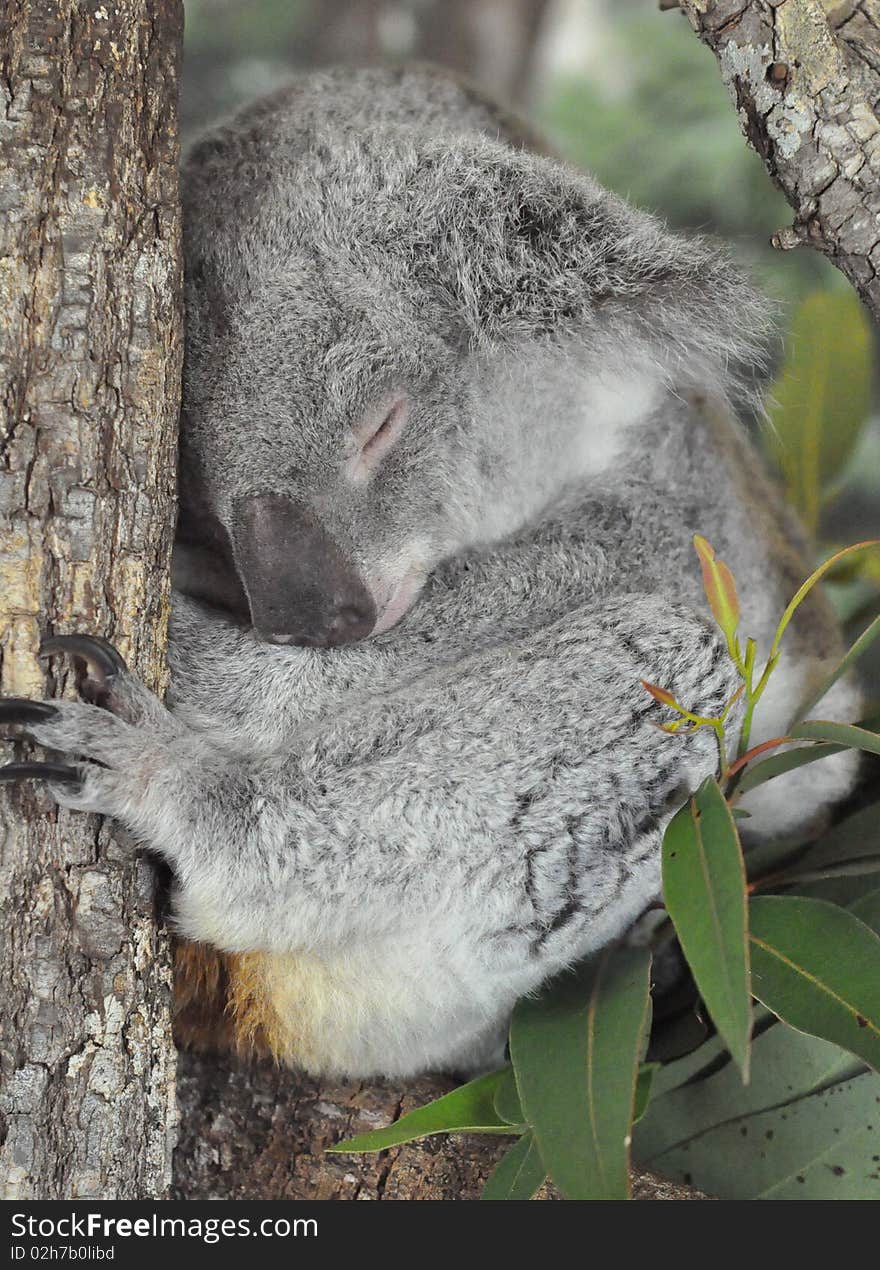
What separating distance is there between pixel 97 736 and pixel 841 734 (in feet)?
3.12

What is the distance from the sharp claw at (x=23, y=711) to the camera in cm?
125

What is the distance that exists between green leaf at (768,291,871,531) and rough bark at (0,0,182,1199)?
1535 mm

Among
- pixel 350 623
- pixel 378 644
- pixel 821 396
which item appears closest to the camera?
pixel 350 623

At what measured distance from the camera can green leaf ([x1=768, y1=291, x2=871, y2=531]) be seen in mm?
2521

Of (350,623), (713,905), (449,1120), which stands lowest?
(449,1120)

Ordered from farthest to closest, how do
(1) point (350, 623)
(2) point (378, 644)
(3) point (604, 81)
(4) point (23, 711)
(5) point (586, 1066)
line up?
1. (3) point (604, 81)
2. (2) point (378, 644)
3. (1) point (350, 623)
4. (5) point (586, 1066)
5. (4) point (23, 711)

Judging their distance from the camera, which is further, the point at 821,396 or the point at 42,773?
the point at 821,396

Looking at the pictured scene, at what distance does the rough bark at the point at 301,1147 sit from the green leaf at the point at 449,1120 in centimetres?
Result: 15

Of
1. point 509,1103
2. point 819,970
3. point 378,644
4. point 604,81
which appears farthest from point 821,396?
point 604,81

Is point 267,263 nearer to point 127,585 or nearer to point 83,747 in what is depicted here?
point 127,585

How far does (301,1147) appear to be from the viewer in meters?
1.74

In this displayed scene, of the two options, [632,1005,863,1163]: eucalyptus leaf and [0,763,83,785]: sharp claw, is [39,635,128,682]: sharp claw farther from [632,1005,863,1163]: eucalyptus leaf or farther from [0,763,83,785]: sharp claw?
[632,1005,863,1163]: eucalyptus leaf

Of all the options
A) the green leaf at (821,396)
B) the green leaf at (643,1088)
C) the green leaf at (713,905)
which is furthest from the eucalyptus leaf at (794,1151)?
the green leaf at (821,396)

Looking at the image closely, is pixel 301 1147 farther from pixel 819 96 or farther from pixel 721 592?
pixel 819 96
